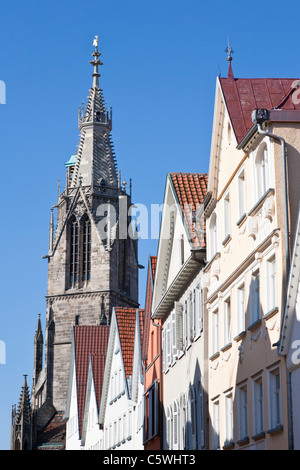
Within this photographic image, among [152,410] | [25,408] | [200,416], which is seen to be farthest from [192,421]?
[25,408]

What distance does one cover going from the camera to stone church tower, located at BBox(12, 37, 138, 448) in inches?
3499

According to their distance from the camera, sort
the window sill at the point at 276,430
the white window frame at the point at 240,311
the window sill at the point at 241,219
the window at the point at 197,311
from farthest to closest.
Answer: the window at the point at 197,311 → the white window frame at the point at 240,311 → the window sill at the point at 241,219 → the window sill at the point at 276,430

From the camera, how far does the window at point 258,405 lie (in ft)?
62.4

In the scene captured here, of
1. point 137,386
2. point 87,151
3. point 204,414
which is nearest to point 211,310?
point 204,414

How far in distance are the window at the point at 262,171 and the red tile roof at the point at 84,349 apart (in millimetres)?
34254

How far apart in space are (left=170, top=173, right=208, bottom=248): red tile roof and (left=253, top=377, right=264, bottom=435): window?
7.10 meters

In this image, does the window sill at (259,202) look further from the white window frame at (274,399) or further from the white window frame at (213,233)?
the white window frame at (213,233)

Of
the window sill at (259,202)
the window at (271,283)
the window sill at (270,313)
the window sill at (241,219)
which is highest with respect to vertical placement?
the window sill at (241,219)

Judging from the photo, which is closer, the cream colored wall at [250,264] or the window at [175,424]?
the cream colored wall at [250,264]

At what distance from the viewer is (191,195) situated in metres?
28.1

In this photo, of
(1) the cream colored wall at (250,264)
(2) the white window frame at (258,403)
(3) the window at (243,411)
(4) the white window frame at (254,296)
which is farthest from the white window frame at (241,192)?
(2) the white window frame at (258,403)

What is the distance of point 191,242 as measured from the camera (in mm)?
26219

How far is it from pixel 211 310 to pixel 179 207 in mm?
4226
